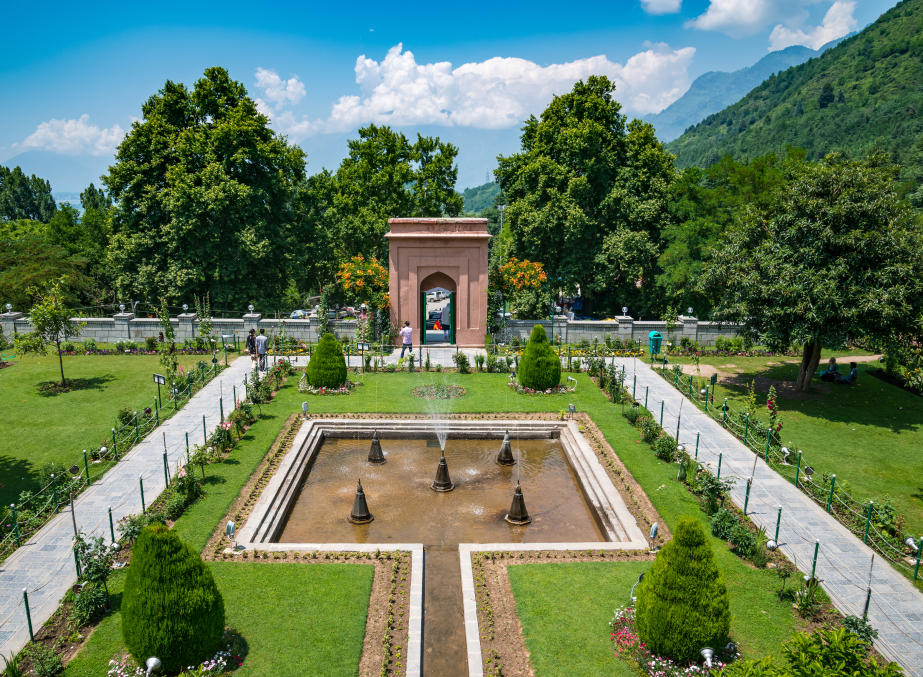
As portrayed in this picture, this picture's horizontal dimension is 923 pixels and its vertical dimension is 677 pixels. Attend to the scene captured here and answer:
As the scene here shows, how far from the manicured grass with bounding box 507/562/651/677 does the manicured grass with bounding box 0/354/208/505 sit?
1183 cm

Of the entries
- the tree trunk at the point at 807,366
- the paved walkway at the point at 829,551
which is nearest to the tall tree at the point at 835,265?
the tree trunk at the point at 807,366

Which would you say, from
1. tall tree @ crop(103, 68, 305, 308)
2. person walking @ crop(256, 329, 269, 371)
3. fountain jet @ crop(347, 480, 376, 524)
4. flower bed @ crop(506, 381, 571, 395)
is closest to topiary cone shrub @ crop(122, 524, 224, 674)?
fountain jet @ crop(347, 480, 376, 524)

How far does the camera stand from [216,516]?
12719 mm

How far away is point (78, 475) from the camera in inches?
562

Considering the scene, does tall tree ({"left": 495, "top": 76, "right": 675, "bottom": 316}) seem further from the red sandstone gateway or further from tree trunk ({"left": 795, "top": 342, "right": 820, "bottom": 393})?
tree trunk ({"left": 795, "top": 342, "right": 820, "bottom": 393})

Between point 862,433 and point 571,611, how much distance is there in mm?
13192

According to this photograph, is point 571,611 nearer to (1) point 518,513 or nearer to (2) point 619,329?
(1) point 518,513

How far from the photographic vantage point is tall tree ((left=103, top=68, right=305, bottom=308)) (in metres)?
30.4

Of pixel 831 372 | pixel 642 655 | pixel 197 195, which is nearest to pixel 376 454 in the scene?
pixel 642 655

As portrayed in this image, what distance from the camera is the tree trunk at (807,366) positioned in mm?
20703

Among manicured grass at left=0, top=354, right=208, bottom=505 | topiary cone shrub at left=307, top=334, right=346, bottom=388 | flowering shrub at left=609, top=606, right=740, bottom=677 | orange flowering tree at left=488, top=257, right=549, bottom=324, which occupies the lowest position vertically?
flowering shrub at left=609, top=606, right=740, bottom=677

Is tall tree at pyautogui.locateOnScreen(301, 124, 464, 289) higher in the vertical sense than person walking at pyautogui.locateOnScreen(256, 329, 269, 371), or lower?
higher

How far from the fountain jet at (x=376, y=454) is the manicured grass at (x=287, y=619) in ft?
17.7

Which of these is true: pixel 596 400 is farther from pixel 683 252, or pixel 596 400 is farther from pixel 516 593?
pixel 683 252
